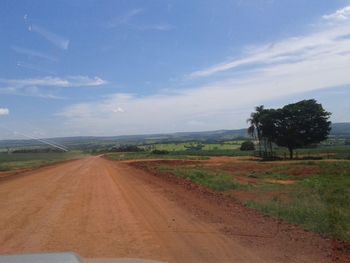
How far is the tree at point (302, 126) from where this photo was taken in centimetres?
7569

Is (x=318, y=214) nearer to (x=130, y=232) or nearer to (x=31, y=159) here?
(x=130, y=232)

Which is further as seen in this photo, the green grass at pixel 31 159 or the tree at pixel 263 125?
the tree at pixel 263 125

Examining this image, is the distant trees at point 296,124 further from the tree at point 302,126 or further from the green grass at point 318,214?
the green grass at point 318,214

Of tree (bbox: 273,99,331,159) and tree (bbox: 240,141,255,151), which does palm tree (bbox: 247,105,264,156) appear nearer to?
tree (bbox: 273,99,331,159)

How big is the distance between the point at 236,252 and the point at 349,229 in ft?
10.8

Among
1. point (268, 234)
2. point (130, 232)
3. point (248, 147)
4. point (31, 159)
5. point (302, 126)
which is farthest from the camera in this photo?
point (248, 147)

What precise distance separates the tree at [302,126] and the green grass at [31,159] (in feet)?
98.5

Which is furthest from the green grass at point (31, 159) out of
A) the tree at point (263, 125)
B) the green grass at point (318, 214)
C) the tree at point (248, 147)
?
the tree at point (248, 147)

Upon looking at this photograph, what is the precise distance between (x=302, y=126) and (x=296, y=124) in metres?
0.95

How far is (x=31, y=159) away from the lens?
72250 millimetres

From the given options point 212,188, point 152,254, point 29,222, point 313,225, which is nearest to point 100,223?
point 29,222

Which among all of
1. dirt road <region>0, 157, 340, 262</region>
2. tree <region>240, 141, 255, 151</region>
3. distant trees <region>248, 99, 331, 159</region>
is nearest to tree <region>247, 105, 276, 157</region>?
distant trees <region>248, 99, 331, 159</region>

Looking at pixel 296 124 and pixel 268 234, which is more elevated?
pixel 296 124

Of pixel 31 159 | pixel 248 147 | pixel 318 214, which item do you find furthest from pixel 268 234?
pixel 248 147
